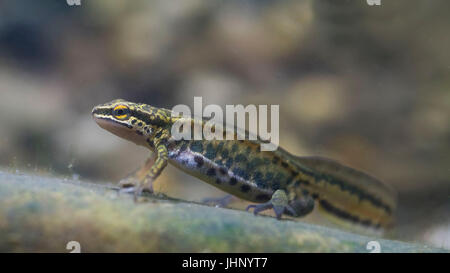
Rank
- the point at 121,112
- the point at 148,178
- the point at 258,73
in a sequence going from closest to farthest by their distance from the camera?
1. the point at 148,178
2. the point at 121,112
3. the point at 258,73

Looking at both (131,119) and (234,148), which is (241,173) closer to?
(234,148)

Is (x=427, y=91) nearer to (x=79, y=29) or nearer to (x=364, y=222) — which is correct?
(x=364, y=222)

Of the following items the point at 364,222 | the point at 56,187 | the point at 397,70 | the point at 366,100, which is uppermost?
the point at 397,70

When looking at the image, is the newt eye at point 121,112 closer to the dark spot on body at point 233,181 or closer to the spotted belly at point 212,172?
the spotted belly at point 212,172

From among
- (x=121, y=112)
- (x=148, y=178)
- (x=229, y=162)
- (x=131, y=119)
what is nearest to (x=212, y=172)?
(x=229, y=162)

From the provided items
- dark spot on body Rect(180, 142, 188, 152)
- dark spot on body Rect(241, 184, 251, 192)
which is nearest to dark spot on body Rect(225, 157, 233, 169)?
dark spot on body Rect(241, 184, 251, 192)

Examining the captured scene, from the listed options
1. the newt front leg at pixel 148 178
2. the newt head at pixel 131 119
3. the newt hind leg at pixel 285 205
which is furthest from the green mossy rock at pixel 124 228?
the newt head at pixel 131 119
